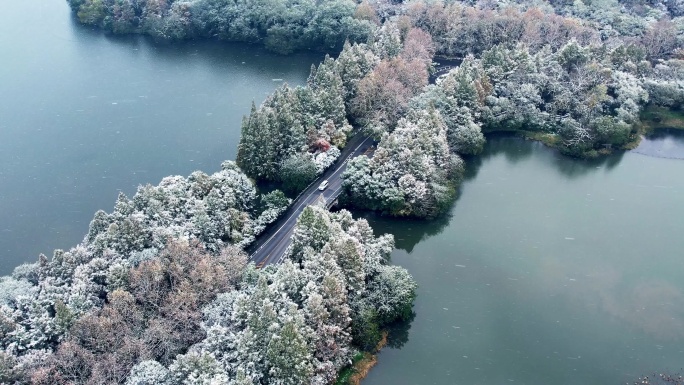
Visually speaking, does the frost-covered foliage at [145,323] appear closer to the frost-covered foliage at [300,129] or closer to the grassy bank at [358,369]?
the grassy bank at [358,369]

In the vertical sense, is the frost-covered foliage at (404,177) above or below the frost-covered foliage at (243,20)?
below

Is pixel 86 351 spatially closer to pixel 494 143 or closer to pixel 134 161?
pixel 134 161

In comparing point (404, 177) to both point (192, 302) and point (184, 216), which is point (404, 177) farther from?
point (192, 302)

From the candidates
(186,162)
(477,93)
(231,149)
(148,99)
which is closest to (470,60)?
(477,93)

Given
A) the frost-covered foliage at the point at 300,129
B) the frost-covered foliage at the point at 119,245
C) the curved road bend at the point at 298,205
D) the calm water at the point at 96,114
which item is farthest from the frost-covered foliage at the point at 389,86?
the frost-covered foliage at the point at 119,245

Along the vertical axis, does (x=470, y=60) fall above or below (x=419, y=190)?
above
